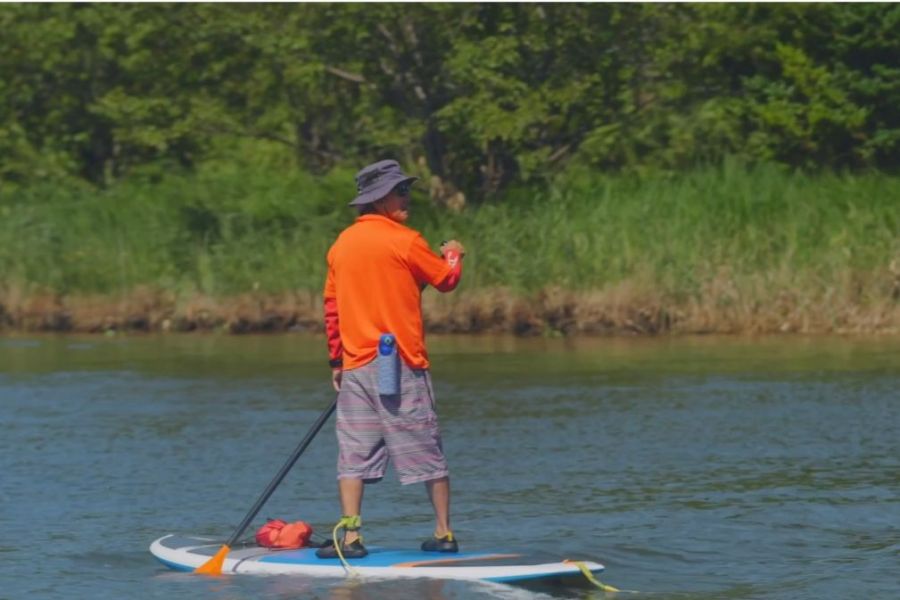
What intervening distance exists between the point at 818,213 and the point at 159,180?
1061 centimetres

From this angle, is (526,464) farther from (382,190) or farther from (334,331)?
(382,190)

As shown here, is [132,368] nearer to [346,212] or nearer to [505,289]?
[505,289]

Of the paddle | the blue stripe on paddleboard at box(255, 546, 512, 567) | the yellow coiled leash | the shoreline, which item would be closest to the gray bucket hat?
the paddle

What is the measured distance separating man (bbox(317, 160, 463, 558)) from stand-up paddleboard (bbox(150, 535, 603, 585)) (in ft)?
0.32

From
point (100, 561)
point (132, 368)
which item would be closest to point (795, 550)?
point (100, 561)

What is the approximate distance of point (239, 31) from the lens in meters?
25.0

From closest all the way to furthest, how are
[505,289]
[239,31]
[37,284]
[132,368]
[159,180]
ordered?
1. [132,368]
2. [505,289]
3. [37,284]
4. [239,31]
5. [159,180]

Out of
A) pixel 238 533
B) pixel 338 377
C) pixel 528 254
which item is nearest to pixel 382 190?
pixel 338 377

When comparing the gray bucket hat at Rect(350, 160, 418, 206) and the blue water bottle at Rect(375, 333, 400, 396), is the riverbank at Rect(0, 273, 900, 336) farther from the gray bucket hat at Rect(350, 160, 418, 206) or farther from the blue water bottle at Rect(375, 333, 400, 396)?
the blue water bottle at Rect(375, 333, 400, 396)

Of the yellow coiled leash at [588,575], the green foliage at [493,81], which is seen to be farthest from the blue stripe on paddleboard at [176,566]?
the green foliage at [493,81]

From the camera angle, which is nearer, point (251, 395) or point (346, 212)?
point (251, 395)

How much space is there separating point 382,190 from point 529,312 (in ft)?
41.6

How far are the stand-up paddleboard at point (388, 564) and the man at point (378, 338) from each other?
98 millimetres

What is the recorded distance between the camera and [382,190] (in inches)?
328
